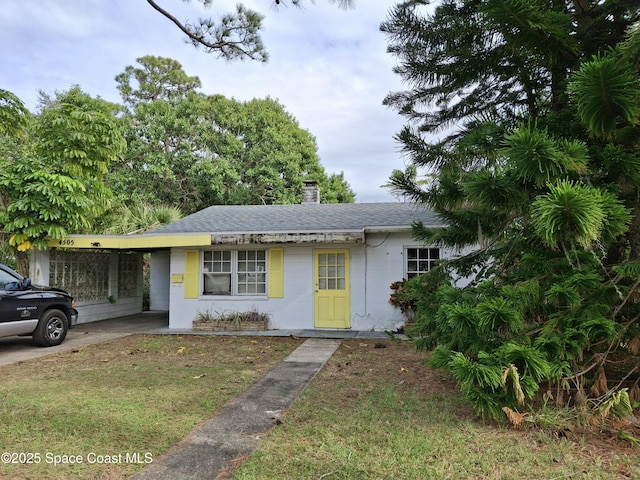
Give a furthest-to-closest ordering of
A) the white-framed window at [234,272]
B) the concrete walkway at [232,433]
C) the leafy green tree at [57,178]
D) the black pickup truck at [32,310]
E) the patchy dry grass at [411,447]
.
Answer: the white-framed window at [234,272] < the leafy green tree at [57,178] < the black pickup truck at [32,310] < the concrete walkway at [232,433] < the patchy dry grass at [411,447]

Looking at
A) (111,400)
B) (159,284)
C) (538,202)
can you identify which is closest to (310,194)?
(159,284)

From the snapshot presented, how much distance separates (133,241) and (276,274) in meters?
3.84

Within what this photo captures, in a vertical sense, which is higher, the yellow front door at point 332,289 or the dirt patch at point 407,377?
the yellow front door at point 332,289

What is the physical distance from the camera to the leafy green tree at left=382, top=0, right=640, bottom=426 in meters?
2.94

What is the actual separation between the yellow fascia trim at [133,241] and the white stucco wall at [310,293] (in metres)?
0.66

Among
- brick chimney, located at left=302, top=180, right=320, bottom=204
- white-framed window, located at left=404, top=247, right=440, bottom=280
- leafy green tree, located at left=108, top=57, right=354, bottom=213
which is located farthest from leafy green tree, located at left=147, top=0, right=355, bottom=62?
leafy green tree, located at left=108, top=57, right=354, bottom=213

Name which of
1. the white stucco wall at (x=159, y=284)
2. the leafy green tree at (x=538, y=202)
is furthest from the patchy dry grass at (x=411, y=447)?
the white stucco wall at (x=159, y=284)

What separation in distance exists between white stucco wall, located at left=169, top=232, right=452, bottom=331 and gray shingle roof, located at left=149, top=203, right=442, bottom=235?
Answer: 0.54 meters

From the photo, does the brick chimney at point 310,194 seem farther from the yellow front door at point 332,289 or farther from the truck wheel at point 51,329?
the truck wheel at point 51,329

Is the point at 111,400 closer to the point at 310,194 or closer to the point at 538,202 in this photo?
the point at 538,202

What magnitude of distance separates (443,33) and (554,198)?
339 centimetres

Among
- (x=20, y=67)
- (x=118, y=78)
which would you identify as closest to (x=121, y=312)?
(x=20, y=67)

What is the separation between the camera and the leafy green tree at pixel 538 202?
2936 millimetres

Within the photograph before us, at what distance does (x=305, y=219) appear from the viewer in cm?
1203
